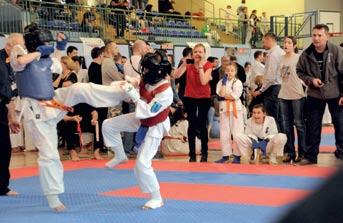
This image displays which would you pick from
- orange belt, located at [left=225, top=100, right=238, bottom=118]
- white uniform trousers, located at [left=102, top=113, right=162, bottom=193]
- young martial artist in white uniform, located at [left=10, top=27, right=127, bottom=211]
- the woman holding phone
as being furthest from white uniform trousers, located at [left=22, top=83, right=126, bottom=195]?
orange belt, located at [left=225, top=100, right=238, bottom=118]

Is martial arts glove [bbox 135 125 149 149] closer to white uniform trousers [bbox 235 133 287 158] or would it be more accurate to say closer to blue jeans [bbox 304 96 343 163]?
white uniform trousers [bbox 235 133 287 158]

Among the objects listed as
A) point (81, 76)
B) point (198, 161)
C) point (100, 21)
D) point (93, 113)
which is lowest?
point (198, 161)

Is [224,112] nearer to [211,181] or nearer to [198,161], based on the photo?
[198,161]

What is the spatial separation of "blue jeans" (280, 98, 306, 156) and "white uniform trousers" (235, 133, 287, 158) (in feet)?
0.67

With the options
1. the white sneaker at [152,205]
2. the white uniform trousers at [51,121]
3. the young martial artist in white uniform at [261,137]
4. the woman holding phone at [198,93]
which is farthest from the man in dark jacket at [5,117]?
the young martial artist in white uniform at [261,137]

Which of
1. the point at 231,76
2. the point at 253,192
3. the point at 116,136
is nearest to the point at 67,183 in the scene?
the point at 116,136

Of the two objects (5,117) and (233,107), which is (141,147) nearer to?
(5,117)

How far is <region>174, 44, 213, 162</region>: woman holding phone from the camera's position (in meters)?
8.31

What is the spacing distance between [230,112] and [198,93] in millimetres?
589

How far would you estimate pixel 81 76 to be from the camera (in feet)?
33.3

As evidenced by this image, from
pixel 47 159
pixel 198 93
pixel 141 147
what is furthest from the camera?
pixel 198 93

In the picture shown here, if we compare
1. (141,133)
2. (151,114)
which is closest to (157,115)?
(151,114)

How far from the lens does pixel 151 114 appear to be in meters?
5.14

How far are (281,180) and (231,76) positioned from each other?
2.38 meters
